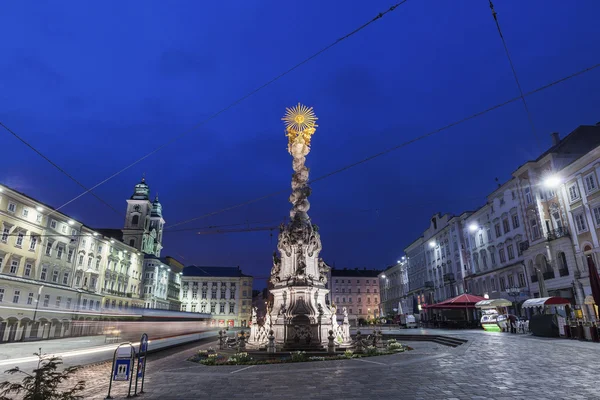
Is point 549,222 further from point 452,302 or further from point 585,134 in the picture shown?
point 452,302

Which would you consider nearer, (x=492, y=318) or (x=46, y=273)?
(x=492, y=318)

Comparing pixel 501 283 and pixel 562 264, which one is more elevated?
pixel 562 264

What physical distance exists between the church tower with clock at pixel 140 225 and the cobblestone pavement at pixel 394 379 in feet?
255

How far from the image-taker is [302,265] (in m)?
20.9

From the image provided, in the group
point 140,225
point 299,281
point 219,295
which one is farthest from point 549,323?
→ point 219,295

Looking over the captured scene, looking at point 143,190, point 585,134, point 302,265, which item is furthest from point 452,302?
point 143,190

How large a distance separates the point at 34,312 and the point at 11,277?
4.45 metres

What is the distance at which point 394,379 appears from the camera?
10102mm

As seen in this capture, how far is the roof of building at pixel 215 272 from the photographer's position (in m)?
108

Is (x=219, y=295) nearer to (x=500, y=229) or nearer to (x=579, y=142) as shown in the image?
(x=500, y=229)

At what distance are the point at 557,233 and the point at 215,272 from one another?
94.3m

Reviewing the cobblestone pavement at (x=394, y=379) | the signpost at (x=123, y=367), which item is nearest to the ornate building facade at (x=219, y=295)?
the cobblestone pavement at (x=394, y=379)

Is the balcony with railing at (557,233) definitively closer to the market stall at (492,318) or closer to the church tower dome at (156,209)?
the market stall at (492,318)

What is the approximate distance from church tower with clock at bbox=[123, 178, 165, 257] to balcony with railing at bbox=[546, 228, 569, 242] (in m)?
74.9
